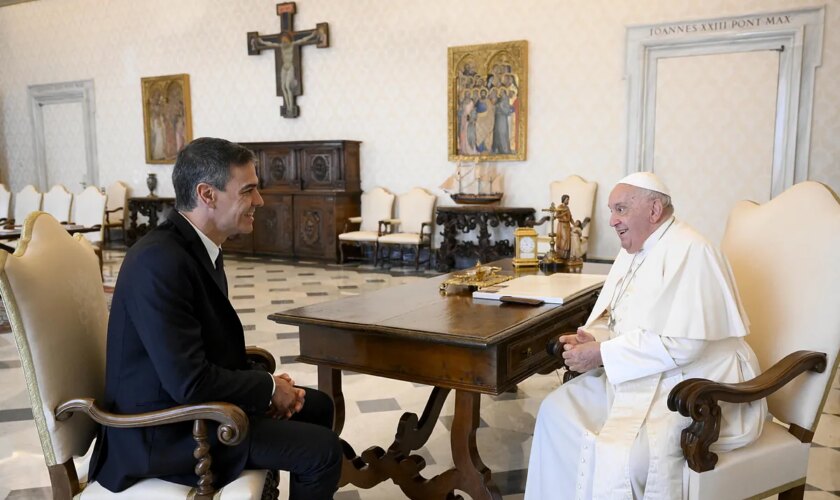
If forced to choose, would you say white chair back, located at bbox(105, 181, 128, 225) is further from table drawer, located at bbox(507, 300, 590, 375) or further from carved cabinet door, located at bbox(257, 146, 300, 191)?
table drawer, located at bbox(507, 300, 590, 375)

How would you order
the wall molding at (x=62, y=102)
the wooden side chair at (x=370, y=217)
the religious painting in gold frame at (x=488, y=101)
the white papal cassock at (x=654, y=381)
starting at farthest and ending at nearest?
the wall molding at (x=62, y=102) → the wooden side chair at (x=370, y=217) → the religious painting in gold frame at (x=488, y=101) → the white papal cassock at (x=654, y=381)

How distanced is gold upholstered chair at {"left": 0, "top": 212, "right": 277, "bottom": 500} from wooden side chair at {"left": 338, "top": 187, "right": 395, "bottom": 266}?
285 inches

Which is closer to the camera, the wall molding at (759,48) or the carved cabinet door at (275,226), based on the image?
the wall molding at (759,48)

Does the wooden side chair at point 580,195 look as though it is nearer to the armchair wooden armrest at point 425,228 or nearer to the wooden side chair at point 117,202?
the armchair wooden armrest at point 425,228

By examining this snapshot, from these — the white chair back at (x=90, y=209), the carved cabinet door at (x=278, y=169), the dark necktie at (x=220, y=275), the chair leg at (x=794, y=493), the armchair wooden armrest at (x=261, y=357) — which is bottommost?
the chair leg at (x=794, y=493)

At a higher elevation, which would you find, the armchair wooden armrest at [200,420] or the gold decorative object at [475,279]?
the gold decorative object at [475,279]

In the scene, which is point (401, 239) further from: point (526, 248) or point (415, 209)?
point (526, 248)

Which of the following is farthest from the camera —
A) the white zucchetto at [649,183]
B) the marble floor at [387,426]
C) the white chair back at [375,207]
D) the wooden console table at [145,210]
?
the wooden console table at [145,210]

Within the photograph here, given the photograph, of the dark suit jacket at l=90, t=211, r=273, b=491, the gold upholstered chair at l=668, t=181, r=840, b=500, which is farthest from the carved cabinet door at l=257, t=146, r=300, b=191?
the dark suit jacket at l=90, t=211, r=273, b=491

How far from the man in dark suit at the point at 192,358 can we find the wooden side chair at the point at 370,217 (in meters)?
7.24

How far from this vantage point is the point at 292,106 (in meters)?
10.4

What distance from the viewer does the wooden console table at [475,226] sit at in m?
8.62

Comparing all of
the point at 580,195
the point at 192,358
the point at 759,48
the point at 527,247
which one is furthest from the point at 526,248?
the point at 759,48

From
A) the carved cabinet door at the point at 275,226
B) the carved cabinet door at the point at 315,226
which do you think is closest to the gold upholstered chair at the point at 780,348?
the carved cabinet door at the point at 315,226
